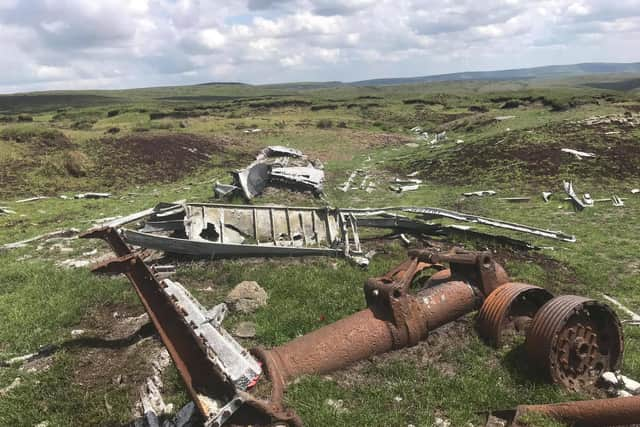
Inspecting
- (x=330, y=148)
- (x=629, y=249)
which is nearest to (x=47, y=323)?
(x=629, y=249)

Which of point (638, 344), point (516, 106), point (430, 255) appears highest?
point (516, 106)

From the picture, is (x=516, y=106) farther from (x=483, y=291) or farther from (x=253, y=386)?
(x=253, y=386)

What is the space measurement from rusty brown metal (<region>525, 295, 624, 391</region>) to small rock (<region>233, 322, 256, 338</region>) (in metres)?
4.04

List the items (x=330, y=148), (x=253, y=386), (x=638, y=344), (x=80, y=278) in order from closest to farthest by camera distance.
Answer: (x=253, y=386) < (x=638, y=344) < (x=80, y=278) < (x=330, y=148)

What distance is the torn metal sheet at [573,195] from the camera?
1453cm

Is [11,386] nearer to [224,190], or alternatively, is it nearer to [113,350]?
[113,350]

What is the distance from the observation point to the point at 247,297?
7.92 meters

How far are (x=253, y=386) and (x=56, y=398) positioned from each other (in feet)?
9.24

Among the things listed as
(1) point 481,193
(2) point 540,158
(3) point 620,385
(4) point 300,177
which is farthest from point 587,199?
(3) point 620,385

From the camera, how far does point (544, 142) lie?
2286 cm

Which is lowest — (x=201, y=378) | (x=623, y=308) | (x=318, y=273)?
(x=623, y=308)

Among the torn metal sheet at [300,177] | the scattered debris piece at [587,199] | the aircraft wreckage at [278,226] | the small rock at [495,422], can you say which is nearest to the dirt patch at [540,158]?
the scattered debris piece at [587,199]

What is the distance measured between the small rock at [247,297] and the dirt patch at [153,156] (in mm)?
16413

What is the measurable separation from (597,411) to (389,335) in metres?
2.38
